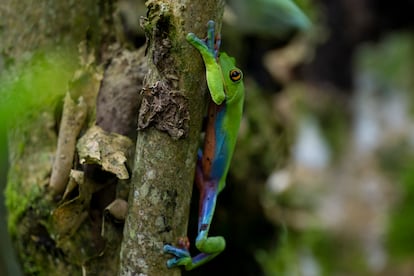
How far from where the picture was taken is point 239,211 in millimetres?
2102

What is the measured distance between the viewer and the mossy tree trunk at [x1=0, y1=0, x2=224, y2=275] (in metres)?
1.29

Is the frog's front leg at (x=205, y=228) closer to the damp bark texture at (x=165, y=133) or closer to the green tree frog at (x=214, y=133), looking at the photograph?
the green tree frog at (x=214, y=133)

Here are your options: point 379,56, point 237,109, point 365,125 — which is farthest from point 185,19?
point 379,56

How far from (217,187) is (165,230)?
238 mm

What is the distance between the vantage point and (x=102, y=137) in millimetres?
1444

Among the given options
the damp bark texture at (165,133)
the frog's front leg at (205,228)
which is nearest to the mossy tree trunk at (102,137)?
the damp bark texture at (165,133)

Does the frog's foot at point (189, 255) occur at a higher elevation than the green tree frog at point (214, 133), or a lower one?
lower

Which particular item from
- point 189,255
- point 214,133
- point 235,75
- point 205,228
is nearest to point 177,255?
point 189,255

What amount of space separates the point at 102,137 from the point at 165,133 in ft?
0.67

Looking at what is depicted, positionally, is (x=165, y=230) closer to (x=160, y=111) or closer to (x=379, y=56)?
(x=160, y=111)

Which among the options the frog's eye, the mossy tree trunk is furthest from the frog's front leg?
the frog's eye

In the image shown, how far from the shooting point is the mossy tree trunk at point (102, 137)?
1294mm

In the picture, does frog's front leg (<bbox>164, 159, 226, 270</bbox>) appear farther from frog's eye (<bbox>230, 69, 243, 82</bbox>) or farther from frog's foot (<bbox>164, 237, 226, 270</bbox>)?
frog's eye (<bbox>230, 69, 243, 82</bbox>)

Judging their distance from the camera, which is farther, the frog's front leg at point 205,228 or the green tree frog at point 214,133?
the frog's front leg at point 205,228
